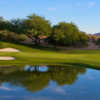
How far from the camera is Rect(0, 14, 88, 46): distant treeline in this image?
49.1m

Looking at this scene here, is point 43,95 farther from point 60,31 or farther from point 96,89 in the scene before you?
point 60,31

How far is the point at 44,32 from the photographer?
50312 mm

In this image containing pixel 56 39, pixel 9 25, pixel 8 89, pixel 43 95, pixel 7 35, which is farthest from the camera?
pixel 9 25

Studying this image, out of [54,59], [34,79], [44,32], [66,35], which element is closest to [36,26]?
[44,32]

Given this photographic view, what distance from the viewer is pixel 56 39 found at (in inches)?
1859

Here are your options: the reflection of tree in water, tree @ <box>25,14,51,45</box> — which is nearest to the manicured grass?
the reflection of tree in water

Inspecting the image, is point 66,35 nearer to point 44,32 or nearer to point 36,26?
point 44,32

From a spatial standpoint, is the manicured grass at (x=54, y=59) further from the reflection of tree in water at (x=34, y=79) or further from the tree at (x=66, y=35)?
the tree at (x=66, y=35)

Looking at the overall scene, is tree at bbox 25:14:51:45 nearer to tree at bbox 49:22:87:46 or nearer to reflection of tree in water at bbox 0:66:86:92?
tree at bbox 49:22:87:46

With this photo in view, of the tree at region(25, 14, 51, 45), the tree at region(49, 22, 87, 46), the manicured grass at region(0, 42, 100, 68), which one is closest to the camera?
the manicured grass at region(0, 42, 100, 68)

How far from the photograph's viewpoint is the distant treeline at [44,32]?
49.1m

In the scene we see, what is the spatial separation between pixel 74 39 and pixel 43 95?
44.4 metres

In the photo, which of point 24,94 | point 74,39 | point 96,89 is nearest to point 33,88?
point 24,94

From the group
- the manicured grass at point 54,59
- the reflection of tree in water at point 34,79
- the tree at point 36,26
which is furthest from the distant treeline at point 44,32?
the reflection of tree in water at point 34,79
